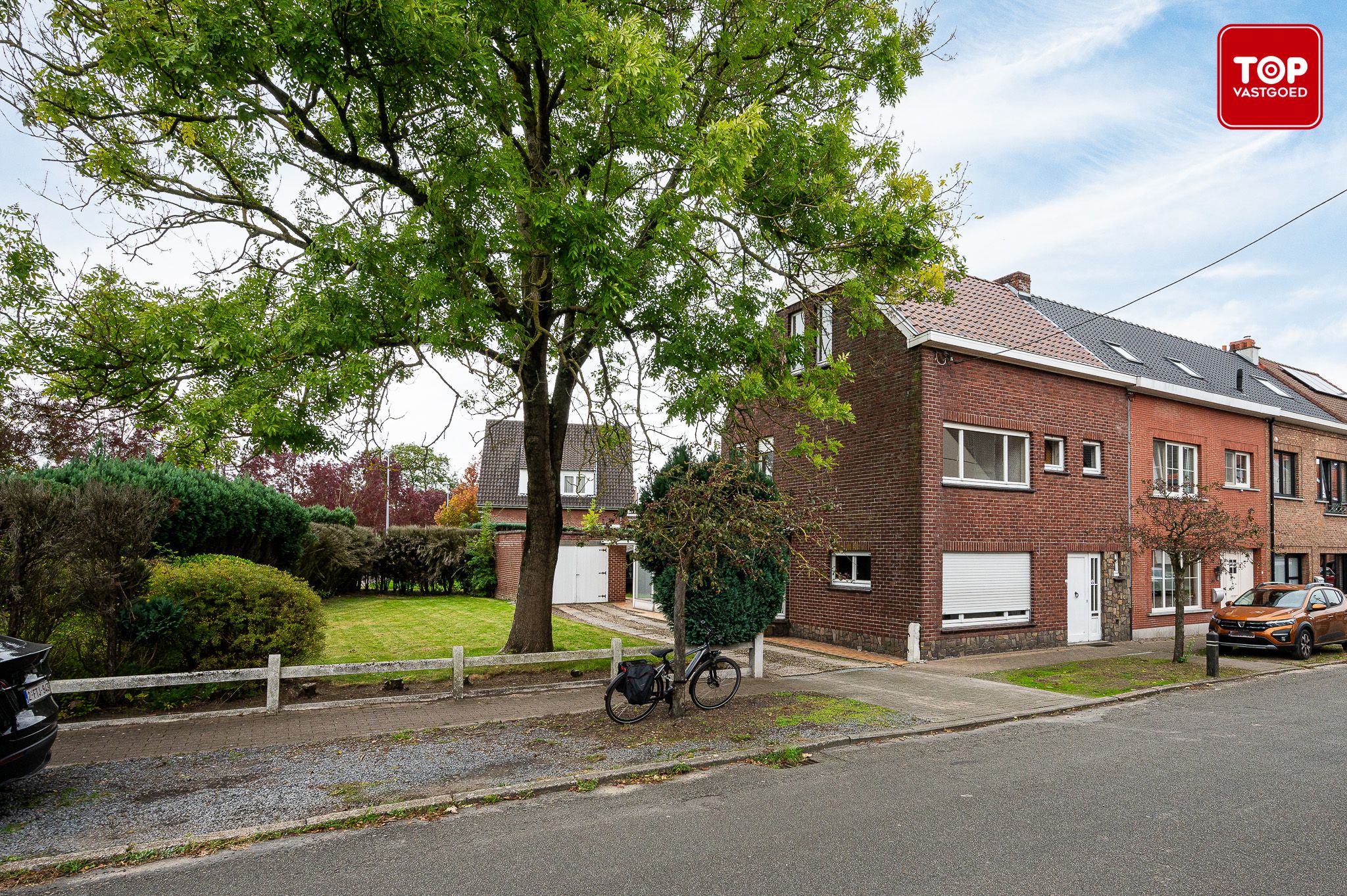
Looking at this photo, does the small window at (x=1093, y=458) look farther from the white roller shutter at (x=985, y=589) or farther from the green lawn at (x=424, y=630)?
the green lawn at (x=424, y=630)

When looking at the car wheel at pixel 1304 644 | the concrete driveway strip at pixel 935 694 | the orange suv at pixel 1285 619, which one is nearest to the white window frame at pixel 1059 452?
the orange suv at pixel 1285 619

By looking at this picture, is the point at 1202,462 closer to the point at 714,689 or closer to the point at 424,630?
the point at 714,689

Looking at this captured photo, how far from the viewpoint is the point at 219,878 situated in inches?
189

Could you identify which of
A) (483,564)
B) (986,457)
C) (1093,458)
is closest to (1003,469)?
(986,457)

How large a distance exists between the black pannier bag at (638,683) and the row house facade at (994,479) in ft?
18.2

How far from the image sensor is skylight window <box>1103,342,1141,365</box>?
19.3 m

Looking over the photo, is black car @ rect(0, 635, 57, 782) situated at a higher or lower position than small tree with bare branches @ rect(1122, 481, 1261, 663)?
lower

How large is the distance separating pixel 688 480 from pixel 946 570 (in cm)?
700

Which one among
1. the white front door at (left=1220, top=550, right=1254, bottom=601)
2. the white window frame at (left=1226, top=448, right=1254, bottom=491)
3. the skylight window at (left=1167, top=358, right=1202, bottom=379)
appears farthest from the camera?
the skylight window at (left=1167, top=358, right=1202, bottom=379)

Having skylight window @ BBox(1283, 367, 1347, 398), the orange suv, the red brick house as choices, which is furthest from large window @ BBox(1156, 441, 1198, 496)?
the red brick house

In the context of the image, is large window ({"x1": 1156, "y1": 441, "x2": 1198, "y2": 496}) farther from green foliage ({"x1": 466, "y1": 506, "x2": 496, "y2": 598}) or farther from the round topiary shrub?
green foliage ({"x1": 466, "y1": 506, "x2": 496, "y2": 598})

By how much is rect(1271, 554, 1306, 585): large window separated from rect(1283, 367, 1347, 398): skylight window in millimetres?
7530

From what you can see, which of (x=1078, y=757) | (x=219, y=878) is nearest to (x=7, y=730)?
(x=219, y=878)

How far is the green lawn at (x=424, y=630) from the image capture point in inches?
530
